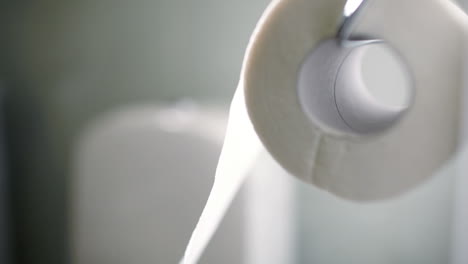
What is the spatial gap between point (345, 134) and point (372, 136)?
2 centimetres

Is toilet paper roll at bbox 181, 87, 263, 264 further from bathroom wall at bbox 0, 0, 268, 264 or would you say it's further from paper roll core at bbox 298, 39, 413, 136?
bathroom wall at bbox 0, 0, 268, 264

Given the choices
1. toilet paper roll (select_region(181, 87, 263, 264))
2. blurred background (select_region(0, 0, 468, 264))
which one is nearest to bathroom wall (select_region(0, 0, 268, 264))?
blurred background (select_region(0, 0, 468, 264))

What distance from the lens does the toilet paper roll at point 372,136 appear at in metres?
0.29

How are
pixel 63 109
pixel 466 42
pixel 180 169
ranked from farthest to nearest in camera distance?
pixel 63 109 < pixel 180 169 < pixel 466 42

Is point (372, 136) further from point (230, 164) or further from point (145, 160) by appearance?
point (145, 160)

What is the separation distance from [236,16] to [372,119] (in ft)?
1.82

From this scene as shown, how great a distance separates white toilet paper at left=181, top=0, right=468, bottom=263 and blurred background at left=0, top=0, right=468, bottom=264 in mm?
321

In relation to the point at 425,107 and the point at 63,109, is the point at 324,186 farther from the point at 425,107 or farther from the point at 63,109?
the point at 63,109

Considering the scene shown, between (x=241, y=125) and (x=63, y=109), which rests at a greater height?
(x=241, y=125)

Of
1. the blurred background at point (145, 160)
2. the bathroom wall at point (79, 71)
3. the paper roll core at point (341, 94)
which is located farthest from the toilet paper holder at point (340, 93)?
the bathroom wall at point (79, 71)

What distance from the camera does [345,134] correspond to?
0.34 metres

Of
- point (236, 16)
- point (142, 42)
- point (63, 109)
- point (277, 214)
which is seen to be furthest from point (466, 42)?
point (63, 109)

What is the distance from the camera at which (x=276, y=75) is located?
0.34 metres

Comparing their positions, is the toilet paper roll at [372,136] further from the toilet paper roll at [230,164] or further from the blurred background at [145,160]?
the blurred background at [145,160]
